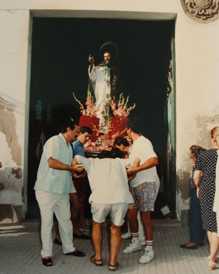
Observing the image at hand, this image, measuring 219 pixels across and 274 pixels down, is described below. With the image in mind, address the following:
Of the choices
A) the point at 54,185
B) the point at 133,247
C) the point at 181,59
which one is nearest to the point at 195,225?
the point at 133,247

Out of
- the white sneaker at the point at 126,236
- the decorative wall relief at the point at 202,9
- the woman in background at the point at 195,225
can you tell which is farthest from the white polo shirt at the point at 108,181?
the decorative wall relief at the point at 202,9

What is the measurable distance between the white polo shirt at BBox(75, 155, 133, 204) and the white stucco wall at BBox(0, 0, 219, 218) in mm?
3340

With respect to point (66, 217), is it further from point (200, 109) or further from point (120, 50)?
point (120, 50)

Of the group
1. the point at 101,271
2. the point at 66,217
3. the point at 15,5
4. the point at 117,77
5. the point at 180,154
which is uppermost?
the point at 15,5

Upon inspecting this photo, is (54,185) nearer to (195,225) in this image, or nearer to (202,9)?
(195,225)

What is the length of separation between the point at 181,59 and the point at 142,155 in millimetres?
3357

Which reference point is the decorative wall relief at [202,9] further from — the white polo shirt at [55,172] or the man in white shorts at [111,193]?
the man in white shorts at [111,193]

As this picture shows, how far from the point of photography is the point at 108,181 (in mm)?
6469

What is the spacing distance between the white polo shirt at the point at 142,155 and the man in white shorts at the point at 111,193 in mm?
435

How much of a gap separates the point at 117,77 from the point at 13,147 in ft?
9.01

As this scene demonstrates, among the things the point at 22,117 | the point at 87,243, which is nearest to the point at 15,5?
the point at 22,117

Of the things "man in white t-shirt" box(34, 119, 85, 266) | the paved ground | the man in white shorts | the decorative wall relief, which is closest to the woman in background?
the paved ground

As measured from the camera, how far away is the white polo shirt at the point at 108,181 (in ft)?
21.1

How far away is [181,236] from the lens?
28.5 feet
